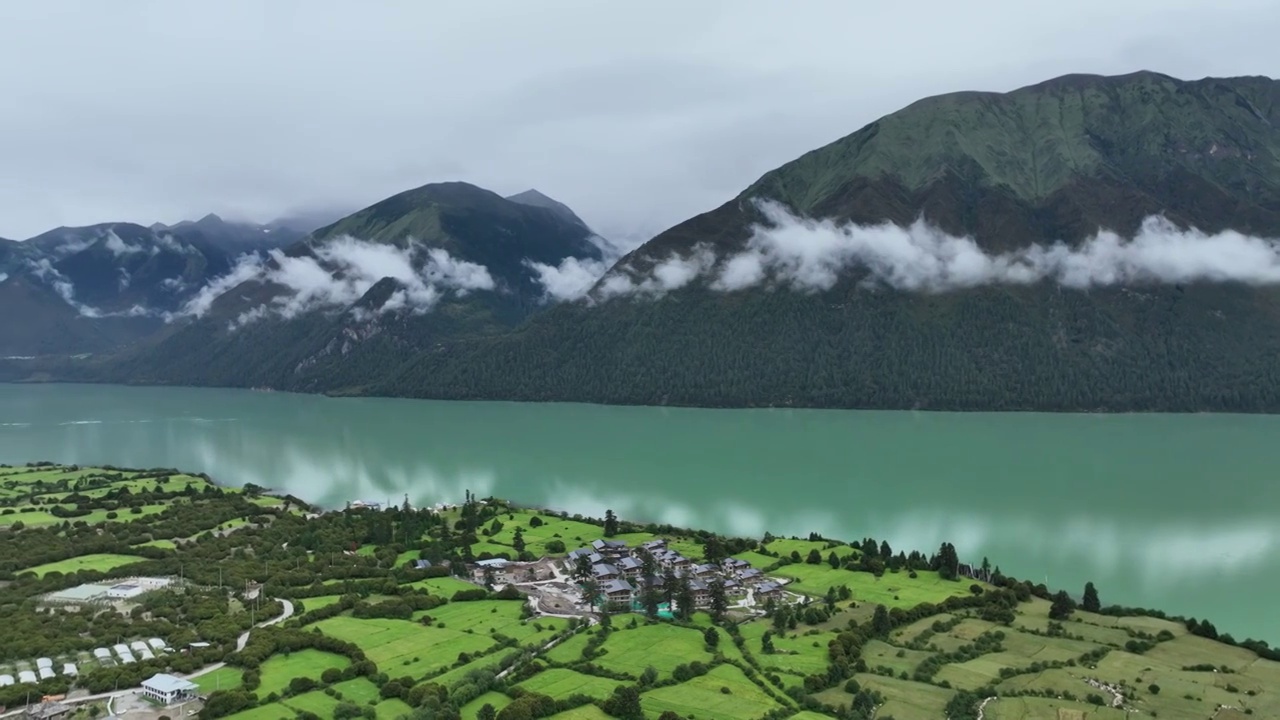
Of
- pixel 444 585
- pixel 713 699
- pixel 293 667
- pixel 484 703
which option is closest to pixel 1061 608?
pixel 713 699

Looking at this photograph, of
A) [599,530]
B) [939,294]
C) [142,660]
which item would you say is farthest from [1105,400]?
[142,660]

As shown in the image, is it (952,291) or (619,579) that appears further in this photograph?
(952,291)

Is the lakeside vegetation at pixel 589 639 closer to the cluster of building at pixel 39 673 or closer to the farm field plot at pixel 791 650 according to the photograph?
the farm field plot at pixel 791 650

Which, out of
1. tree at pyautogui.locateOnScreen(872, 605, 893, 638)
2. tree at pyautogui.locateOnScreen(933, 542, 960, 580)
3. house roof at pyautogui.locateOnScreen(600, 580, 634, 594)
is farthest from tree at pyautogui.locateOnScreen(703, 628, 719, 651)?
tree at pyautogui.locateOnScreen(933, 542, 960, 580)

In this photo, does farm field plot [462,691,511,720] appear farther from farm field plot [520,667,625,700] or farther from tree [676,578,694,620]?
tree [676,578,694,620]

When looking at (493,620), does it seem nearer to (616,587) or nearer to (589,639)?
(589,639)
